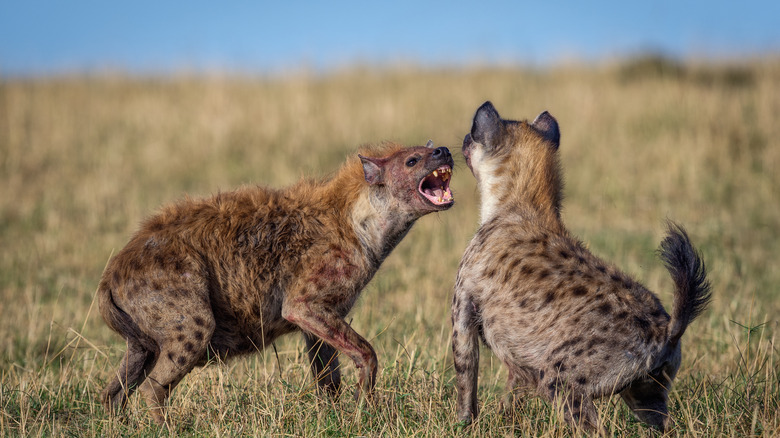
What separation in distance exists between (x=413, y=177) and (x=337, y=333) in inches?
39.5

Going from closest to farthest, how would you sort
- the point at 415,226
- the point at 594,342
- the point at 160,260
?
the point at 594,342 → the point at 160,260 → the point at 415,226

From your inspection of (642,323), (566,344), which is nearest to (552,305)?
(566,344)

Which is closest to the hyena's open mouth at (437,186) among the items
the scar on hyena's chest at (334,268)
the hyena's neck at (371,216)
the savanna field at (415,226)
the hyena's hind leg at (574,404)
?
the hyena's neck at (371,216)

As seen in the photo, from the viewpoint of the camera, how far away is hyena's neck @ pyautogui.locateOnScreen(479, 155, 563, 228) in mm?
4473

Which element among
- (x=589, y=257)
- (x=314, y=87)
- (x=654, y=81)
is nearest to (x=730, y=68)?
(x=654, y=81)

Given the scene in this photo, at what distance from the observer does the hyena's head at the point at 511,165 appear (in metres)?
4.53

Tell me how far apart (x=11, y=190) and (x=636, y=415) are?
10296 mm

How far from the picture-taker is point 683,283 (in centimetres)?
365

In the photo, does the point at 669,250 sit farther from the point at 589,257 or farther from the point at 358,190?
the point at 358,190

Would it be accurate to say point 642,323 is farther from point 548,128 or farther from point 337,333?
point 548,128

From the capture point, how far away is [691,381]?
16.3ft

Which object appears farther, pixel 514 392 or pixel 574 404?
pixel 514 392

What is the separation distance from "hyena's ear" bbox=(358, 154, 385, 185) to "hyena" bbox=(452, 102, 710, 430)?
61 centimetres

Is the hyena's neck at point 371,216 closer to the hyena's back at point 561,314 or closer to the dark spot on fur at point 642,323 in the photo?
the hyena's back at point 561,314
